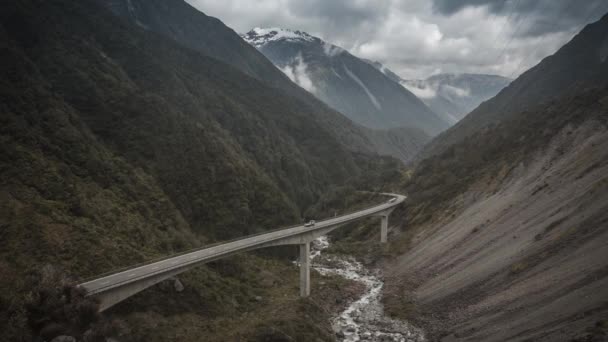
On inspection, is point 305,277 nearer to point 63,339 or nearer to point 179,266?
point 179,266

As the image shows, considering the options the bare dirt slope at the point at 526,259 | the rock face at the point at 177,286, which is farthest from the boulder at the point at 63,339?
the bare dirt slope at the point at 526,259

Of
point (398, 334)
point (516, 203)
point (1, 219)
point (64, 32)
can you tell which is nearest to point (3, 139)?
point (1, 219)

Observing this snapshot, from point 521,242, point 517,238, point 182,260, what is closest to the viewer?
point 182,260

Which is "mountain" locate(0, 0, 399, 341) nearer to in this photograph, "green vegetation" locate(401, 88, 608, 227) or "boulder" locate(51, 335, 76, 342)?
"boulder" locate(51, 335, 76, 342)

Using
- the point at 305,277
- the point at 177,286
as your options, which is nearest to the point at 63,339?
the point at 177,286

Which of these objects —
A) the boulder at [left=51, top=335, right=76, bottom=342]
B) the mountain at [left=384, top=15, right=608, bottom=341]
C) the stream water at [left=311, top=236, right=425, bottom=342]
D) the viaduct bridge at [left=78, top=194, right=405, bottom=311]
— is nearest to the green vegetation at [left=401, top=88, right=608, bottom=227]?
the mountain at [left=384, top=15, right=608, bottom=341]
